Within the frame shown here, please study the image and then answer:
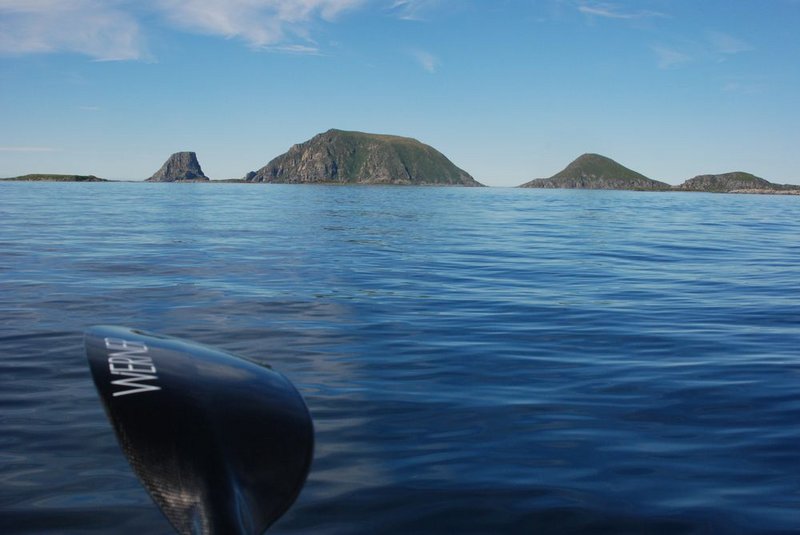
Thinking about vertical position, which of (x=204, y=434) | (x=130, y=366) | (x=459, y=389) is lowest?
(x=459, y=389)

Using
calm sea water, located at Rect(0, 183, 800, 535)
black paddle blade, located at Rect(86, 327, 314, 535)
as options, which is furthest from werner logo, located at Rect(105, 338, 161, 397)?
calm sea water, located at Rect(0, 183, 800, 535)

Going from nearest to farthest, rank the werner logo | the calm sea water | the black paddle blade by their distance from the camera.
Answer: the black paddle blade < the werner logo < the calm sea water

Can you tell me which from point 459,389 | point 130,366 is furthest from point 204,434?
point 459,389

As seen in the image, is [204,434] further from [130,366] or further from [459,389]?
[459,389]

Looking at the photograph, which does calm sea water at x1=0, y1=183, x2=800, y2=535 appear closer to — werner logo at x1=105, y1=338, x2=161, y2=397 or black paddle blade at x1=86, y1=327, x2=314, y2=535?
black paddle blade at x1=86, y1=327, x2=314, y2=535

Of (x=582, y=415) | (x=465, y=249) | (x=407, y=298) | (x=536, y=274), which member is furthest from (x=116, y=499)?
(x=465, y=249)

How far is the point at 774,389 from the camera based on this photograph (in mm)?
7285

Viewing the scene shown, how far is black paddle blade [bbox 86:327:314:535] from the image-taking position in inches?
103

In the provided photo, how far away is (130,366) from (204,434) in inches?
19.1

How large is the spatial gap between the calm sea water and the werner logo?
5.46 ft

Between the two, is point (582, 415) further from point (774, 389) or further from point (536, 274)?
point (536, 274)

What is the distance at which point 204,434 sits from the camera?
272 centimetres

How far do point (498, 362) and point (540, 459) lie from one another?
9.69 feet

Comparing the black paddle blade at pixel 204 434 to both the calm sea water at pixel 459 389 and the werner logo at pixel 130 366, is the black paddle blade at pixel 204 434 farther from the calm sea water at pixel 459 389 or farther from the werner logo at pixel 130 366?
the calm sea water at pixel 459 389
